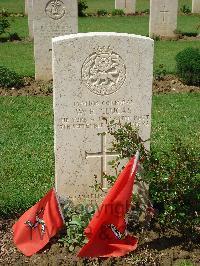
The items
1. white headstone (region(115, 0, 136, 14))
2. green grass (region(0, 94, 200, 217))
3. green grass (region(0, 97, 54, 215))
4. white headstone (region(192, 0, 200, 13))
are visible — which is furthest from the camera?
white headstone (region(192, 0, 200, 13))

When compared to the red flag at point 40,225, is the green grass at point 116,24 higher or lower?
higher

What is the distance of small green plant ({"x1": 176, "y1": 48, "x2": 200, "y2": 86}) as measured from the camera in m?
9.92

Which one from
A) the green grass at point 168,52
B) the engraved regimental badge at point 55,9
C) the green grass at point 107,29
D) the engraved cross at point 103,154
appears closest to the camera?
the engraved cross at point 103,154

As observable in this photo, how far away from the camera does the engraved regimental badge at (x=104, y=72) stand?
14.4ft

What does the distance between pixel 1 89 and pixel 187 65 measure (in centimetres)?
367

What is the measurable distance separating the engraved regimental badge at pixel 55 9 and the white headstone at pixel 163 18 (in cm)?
650

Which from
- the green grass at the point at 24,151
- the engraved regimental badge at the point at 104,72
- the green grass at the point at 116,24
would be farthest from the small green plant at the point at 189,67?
the green grass at the point at 116,24

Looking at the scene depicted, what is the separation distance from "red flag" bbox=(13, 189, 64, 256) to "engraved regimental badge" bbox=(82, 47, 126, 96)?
102cm

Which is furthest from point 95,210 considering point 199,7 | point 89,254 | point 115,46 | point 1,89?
point 199,7

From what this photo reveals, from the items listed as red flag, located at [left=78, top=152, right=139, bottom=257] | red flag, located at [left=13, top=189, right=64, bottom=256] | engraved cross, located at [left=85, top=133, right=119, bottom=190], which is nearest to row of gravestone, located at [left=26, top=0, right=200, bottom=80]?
engraved cross, located at [left=85, top=133, right=119, bottom=190]

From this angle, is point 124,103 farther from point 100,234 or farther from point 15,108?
point 15,108

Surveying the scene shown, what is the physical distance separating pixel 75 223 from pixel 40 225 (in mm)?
317

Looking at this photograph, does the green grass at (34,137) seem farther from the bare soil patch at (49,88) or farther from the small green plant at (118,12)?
the small green plant at (118,12)

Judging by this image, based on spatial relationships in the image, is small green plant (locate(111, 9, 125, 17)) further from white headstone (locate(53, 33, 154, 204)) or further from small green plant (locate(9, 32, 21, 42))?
white headstone (locate(53, 33, 154, 204))
